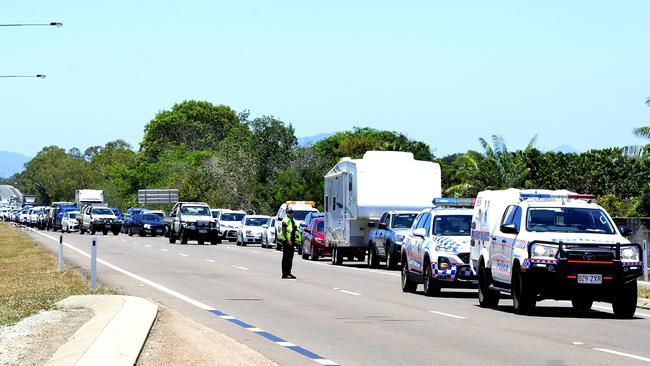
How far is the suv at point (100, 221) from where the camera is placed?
88.1 m

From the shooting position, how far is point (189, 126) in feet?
561

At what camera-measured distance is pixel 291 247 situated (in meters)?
33.4

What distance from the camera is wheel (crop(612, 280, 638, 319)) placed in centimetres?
2112

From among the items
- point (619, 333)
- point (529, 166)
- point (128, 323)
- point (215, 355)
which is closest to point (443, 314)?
point (619, 333)

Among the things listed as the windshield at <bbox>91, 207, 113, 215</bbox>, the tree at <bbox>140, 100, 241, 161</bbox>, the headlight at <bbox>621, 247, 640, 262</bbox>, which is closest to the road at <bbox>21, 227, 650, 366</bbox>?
the headlight at <bbox>621, 247, 640, 262</bbox>

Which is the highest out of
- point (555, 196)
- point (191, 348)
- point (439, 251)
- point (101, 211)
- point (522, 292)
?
point (101, 211)

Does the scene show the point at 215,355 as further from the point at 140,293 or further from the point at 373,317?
the point at 140,293

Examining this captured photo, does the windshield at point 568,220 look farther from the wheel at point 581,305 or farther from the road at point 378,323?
the wheel at point 581,305

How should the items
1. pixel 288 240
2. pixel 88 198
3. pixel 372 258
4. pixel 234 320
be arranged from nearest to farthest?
pixel 234 320 < pixel 288 240 < pixel 372 258 < pixel 88 198

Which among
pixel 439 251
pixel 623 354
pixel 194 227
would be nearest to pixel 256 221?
pixel 194 227

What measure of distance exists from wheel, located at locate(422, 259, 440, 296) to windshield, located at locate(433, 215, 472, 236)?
1.02 metres

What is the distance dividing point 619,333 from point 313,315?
5.31 m

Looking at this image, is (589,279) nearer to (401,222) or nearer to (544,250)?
(544,250)

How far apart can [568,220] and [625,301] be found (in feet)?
5.41
